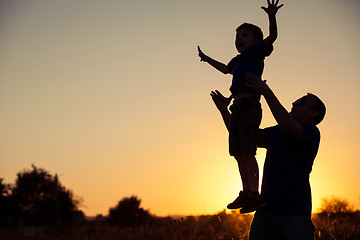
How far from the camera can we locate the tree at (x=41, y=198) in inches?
2205

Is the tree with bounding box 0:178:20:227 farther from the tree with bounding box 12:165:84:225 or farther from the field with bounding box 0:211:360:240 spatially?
the field with bounding box 0:211:360:240

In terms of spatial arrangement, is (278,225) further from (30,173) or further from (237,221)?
(30,173)

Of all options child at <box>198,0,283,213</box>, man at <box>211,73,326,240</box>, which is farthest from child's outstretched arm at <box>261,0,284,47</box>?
man at <box>211,73,326,240</box>

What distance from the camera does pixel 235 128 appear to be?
5.21 m

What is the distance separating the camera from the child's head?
5402 millimetres

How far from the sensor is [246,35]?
5.40 meters

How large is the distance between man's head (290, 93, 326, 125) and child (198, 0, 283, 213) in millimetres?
392

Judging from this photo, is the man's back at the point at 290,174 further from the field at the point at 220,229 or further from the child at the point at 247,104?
the field at the point at 220,229

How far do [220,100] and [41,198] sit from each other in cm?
5726

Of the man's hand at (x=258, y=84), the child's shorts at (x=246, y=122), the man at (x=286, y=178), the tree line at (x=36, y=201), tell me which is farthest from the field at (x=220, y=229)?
the tree line at (x=36, y=201)

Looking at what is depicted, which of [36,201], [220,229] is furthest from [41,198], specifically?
[220,229]

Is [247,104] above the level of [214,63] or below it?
below

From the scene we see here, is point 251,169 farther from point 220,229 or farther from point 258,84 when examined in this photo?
point 220,229

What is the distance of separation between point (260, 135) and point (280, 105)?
2.62 feet
